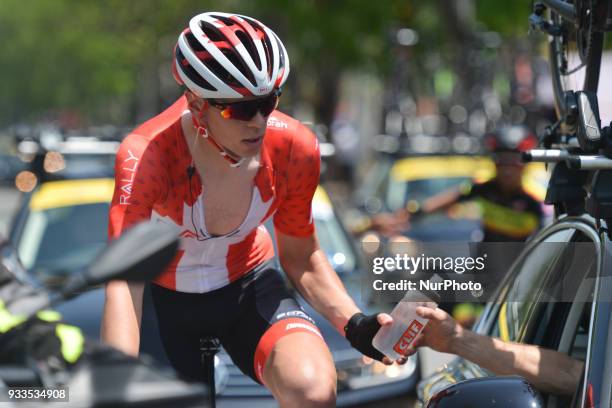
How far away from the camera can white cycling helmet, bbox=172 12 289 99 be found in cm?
389

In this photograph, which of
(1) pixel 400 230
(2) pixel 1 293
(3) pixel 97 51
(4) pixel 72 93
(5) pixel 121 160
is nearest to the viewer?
(2) pixel 1 293

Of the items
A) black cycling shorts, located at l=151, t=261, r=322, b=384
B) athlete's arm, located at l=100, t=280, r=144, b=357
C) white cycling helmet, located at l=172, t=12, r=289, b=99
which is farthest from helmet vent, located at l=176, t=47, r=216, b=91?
black cycling shorts, located at l=151, t=261, r=322, b=384

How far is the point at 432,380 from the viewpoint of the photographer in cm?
398

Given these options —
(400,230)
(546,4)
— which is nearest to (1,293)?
(546,4)

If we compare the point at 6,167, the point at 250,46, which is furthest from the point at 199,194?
the point at 6,167

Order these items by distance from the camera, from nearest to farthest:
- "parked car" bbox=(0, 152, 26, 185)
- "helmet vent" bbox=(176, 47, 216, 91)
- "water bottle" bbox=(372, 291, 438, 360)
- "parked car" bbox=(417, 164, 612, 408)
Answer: "parked car" bbox=(417, 164, 612, 408), "water bottle" bbox=(372, 291, 438, 360), "helmet vent" bbox=(176, 47, 216, 91), "parked car" bbox=(0, 152, 26, 185)

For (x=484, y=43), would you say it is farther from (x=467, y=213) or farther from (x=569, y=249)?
(x=569, y=249)

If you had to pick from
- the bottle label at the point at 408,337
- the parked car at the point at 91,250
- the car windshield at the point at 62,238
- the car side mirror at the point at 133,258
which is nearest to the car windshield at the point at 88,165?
the parked car at the point at 91,250

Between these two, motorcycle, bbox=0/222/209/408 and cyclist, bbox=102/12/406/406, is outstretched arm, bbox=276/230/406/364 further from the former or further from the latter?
motorcycle, bbox=0/222/209/408

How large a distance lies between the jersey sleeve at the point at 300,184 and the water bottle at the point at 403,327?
27.1 inches

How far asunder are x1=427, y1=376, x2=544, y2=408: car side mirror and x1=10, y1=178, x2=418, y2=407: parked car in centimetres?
329

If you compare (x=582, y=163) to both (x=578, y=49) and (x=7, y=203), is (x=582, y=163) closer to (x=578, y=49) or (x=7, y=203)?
(x=578, y=49)

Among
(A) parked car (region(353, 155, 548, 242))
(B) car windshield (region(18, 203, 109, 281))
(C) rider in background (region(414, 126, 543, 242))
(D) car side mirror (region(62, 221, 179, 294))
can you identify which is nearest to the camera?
(D) car side mirror (region(62, 221, 179, 294))

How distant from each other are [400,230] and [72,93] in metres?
55.9
